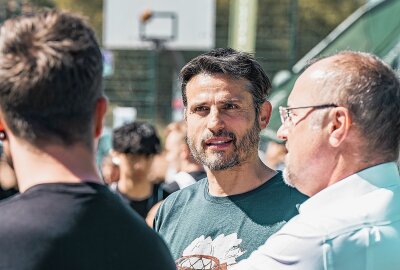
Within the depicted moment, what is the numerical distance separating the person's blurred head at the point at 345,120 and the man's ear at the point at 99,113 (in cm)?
68

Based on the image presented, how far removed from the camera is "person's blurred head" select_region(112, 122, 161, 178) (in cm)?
692

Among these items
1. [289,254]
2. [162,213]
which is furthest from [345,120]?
[162,213]

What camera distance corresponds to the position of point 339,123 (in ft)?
8.91

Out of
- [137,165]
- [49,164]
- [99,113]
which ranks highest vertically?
[99,113]

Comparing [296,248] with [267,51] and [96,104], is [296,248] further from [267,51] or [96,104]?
[267,51]

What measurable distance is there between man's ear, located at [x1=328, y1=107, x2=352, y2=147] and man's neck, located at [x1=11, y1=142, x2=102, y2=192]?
0.77 meters

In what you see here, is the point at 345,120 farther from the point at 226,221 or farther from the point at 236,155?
the point at 236,155

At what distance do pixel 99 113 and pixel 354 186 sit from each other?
0.75 m

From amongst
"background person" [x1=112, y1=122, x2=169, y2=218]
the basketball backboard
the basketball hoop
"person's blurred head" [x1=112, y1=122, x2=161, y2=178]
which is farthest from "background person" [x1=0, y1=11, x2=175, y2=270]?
the basketball backboard

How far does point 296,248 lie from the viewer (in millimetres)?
2539

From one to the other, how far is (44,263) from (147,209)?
4531 mm

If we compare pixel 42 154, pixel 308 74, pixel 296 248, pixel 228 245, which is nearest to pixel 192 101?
pixel 228 245

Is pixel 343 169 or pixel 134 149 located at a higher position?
pixel 343 169

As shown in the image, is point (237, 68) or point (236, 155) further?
point (237, 68)
